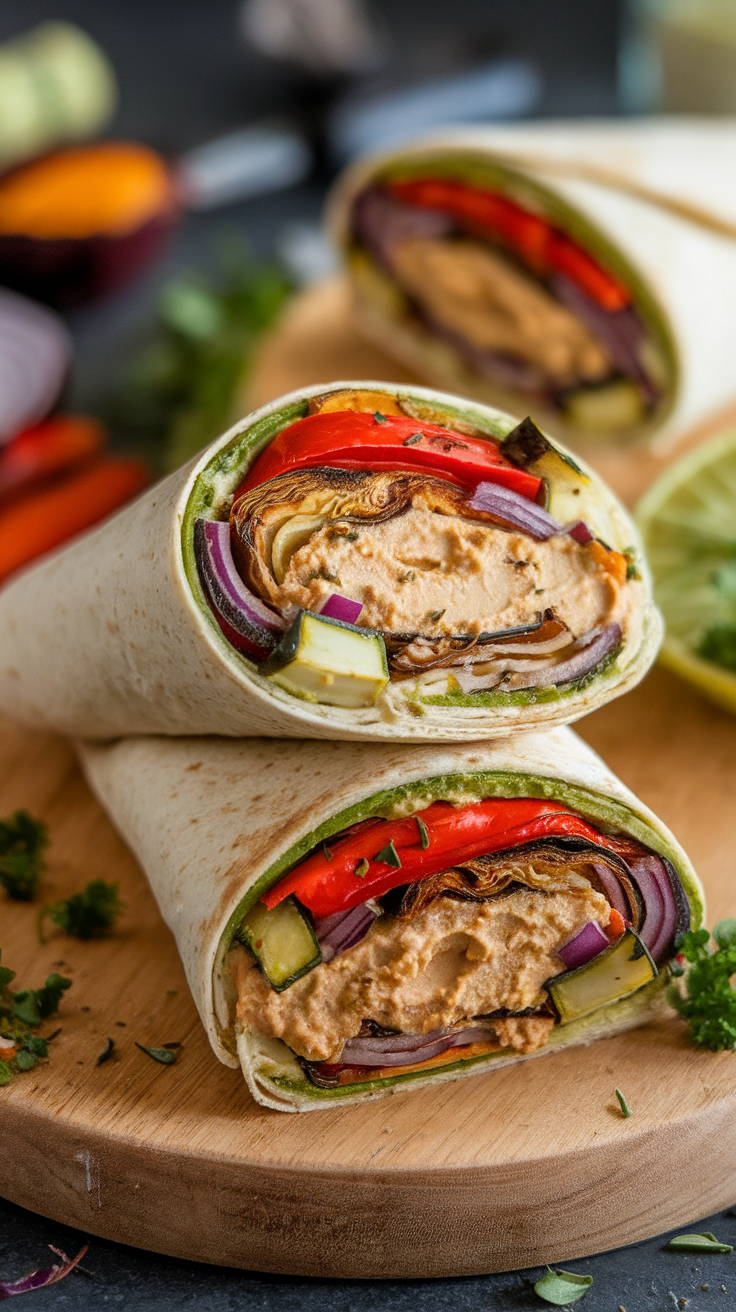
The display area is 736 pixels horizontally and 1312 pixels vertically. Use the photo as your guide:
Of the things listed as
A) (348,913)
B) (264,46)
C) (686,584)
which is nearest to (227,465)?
(348,913)

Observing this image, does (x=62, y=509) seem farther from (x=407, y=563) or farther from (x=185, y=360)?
(x=407, y=563)

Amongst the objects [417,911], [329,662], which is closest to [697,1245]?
[417,911]

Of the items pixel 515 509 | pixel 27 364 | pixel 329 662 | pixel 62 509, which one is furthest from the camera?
pixel 27 364

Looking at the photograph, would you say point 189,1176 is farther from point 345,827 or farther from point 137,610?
point 137,610

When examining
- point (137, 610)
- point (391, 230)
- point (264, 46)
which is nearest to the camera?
point (137, 610)

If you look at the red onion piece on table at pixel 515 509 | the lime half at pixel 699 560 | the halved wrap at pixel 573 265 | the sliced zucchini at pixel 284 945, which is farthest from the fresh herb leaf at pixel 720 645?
the sliced zucchini at pixel 284 945
